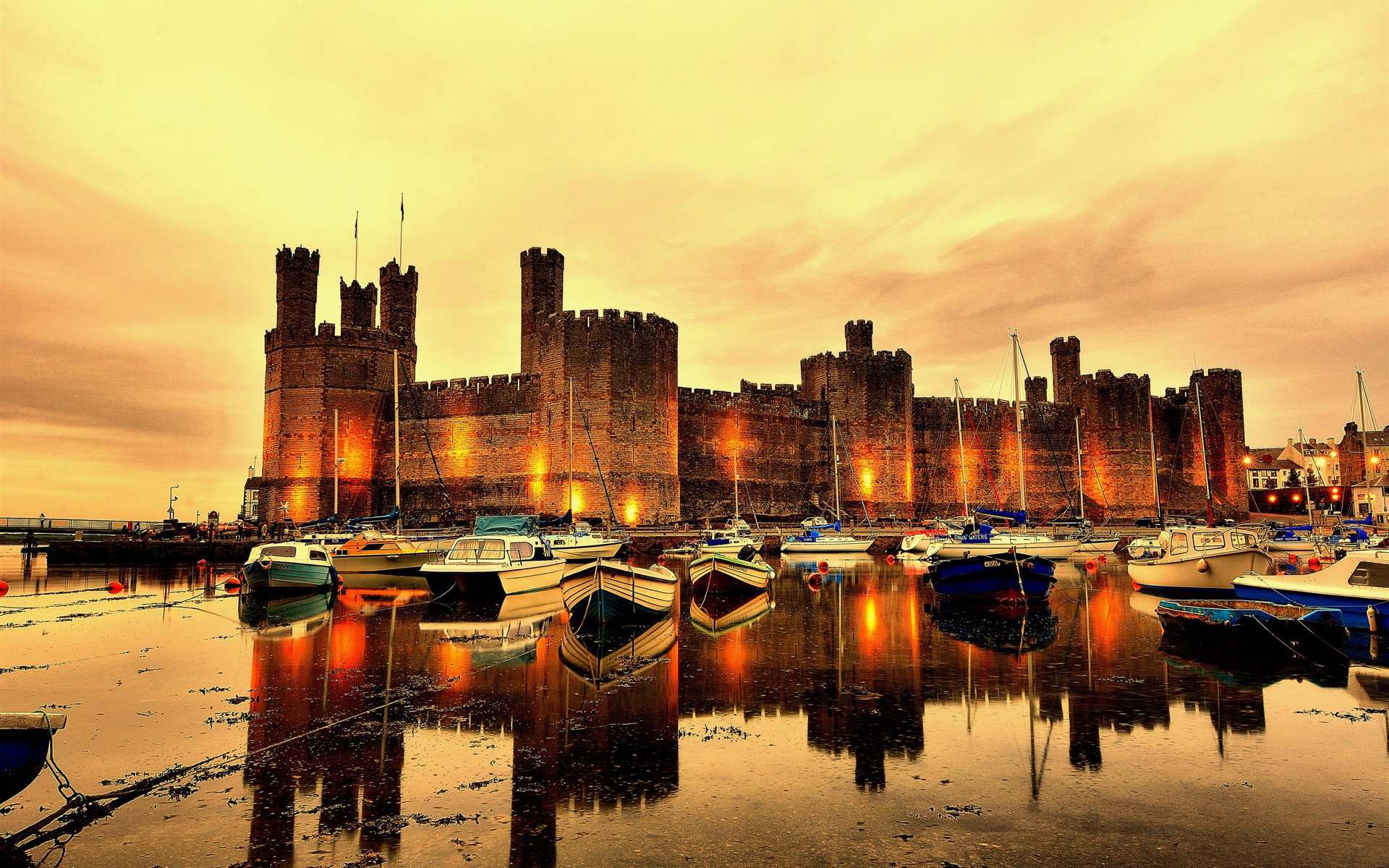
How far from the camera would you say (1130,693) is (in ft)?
27.6

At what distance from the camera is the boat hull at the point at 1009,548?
23.9m

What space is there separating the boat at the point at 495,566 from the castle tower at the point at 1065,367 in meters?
38.9

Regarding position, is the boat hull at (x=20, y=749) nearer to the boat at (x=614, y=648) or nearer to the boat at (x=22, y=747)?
the boat at (x=22, y=747)

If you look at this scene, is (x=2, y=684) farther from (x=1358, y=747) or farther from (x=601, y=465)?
(x=601, y=465)

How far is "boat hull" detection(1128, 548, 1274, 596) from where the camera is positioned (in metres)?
16.5

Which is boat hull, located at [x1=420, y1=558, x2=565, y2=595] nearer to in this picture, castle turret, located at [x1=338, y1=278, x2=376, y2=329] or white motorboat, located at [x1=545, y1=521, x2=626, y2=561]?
white motorboat, located at [x1=545, y1=521, x2=626, y2=561]

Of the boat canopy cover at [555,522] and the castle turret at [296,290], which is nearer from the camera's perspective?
the boat canopy cover at [555,522]

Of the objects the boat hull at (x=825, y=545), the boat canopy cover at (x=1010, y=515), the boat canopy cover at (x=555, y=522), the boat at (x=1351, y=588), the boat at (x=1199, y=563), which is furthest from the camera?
the boat hull at (x=825, y=545)

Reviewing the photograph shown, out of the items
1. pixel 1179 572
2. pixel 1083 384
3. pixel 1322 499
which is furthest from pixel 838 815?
pixel 1322 499

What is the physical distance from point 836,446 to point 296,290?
25744 millimetres

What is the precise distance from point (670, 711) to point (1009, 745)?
291cm

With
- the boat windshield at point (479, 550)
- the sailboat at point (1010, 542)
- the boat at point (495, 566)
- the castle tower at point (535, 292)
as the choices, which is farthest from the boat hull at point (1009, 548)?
the castle tower at point (535, 292)

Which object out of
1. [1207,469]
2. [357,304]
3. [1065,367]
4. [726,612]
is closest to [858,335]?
[1065,367]

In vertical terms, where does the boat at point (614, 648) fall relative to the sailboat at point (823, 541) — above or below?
below
